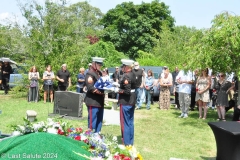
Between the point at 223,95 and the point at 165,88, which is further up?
the point at 165,88

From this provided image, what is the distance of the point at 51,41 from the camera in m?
16.4

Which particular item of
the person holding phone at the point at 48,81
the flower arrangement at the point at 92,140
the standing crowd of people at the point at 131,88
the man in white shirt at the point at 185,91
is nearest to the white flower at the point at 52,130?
the flower arrangement at the point at 92,140

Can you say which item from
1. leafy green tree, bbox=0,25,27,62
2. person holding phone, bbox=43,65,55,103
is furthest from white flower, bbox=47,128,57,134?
leafy green tree, bbox=0,25,27,62

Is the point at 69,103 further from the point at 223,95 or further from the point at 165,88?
the point at 223,95

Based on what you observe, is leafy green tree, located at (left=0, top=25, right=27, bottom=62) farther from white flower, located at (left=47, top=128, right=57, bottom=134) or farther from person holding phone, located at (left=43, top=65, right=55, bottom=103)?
white flower, located at (left=47, top=128, right=57, bottom=134)

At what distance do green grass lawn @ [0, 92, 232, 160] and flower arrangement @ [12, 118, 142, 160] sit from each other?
1109mm

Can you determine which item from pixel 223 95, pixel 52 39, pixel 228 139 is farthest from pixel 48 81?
pixel 228 139

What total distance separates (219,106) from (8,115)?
7.04m

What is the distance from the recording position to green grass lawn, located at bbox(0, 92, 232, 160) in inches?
287

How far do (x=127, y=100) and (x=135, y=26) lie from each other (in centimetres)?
3536

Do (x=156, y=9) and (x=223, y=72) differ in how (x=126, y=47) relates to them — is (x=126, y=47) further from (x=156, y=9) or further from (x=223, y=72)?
(x=223, y=72)

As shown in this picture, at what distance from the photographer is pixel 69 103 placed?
11133 mm

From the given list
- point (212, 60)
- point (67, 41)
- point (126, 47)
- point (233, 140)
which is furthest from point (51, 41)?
point (126, 47)

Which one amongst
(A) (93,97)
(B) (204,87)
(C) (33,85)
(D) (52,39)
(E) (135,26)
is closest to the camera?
(A) (93,97)
